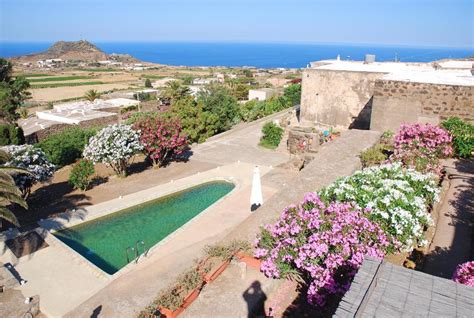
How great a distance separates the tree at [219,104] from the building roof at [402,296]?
1023 inches

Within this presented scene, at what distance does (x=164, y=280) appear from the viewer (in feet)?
32.3

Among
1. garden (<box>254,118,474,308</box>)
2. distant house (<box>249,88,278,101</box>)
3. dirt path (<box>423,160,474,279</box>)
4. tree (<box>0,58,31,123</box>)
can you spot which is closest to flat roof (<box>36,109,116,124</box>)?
tree (<box>0,58,31,123</box>)

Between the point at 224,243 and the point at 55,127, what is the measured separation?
27909mm

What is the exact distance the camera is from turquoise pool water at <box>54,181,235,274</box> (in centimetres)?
1200

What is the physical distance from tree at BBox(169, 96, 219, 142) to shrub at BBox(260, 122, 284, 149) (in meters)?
4.28

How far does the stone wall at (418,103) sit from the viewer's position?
563 inches

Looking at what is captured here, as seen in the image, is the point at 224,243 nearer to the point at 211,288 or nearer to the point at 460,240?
the point at 211,288

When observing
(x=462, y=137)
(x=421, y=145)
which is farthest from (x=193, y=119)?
(x=462, y=137)

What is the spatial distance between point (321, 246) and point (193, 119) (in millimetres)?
18884

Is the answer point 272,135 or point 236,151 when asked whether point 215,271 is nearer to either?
point 236,151

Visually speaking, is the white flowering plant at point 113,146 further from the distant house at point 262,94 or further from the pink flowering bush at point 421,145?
the distant house at point 262,94

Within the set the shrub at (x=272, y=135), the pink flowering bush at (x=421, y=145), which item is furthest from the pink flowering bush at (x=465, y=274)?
the shrub at (x=272, y=135)

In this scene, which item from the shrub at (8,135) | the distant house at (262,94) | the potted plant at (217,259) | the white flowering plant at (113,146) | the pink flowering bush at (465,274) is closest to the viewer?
the pink flowering bush at (465,274)

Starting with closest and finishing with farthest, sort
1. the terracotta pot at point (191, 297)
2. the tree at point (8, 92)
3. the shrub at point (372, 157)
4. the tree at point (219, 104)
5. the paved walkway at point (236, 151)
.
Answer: the terracotta pot at point (191, 297) → the shrub at point (372, 157) → the paved walkway at point (236, 151) → the tree at point (219, 104) → the tree at point (8, 92)
